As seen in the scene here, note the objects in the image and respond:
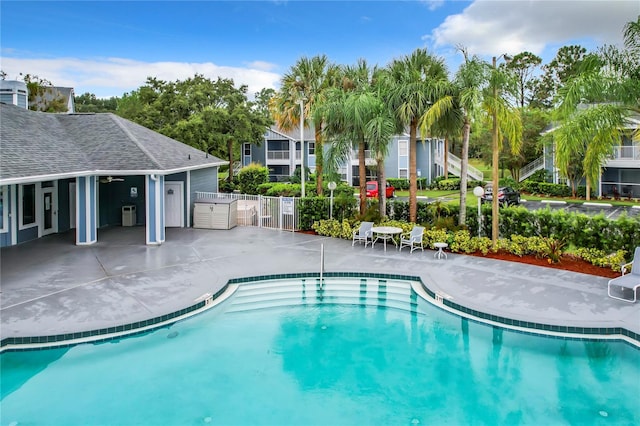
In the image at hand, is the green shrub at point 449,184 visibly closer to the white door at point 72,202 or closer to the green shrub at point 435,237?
the green shrub at point 435,237

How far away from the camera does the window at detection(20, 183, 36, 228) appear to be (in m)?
15.2

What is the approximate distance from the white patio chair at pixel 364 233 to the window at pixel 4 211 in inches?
445

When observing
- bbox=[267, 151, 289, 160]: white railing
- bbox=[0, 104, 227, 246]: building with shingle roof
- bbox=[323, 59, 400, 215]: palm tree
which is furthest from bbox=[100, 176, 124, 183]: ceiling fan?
bbox=[267, 151, 289, 160]: white railing

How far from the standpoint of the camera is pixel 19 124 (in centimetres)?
1573

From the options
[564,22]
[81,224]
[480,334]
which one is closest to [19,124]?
[81,224]

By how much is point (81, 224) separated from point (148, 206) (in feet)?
7.34

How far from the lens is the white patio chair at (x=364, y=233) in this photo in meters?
15.7

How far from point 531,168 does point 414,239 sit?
26.3 m

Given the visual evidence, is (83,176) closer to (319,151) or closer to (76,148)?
(76,148)

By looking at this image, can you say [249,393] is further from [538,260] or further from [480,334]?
[538,260]

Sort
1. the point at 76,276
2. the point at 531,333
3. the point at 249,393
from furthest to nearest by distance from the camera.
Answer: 1. the point at 76,276
2. the point at 531,333
3. the point at 249,393

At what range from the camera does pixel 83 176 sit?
15117 millimetres

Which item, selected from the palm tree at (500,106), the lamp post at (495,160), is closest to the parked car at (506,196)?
the lamp post at (495,160)

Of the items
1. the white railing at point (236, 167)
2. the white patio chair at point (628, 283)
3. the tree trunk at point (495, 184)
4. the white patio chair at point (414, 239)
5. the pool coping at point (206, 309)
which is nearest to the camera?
the pool coping at point (206, 309)
